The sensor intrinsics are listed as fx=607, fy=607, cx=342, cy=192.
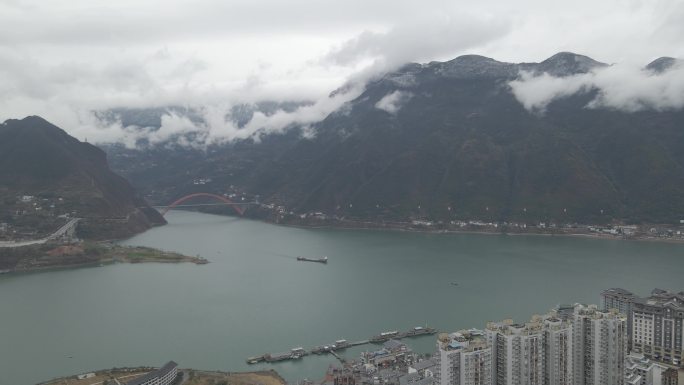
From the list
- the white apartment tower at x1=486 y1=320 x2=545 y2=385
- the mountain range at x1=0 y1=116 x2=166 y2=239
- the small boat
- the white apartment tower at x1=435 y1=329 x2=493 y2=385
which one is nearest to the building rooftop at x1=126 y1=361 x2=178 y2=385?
the white apartment tower at x1=435 y1=329 x2=493 y2=385

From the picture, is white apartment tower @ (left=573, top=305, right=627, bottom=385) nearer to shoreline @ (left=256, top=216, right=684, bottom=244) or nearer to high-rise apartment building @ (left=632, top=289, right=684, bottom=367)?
high-rise apartment building @ (left=632, top=289, right=684, bottom=367)

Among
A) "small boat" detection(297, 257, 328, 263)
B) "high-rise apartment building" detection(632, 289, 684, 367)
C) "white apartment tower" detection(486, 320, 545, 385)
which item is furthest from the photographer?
"small boat" detection(297, 257, 328, 263)

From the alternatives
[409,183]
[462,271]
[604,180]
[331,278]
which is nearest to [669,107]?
[604,180]

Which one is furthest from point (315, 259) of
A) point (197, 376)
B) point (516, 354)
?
point (516, 354)

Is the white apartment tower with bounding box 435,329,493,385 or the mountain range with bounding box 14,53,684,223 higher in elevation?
the mountain range with bounding box 14,53,684,223

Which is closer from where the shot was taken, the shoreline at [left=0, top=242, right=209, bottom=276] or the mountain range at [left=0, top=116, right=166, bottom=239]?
the shoreline at [left=0, top=242, right=209, bottom=276]

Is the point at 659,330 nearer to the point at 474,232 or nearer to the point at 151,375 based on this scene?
the point at 151,375
